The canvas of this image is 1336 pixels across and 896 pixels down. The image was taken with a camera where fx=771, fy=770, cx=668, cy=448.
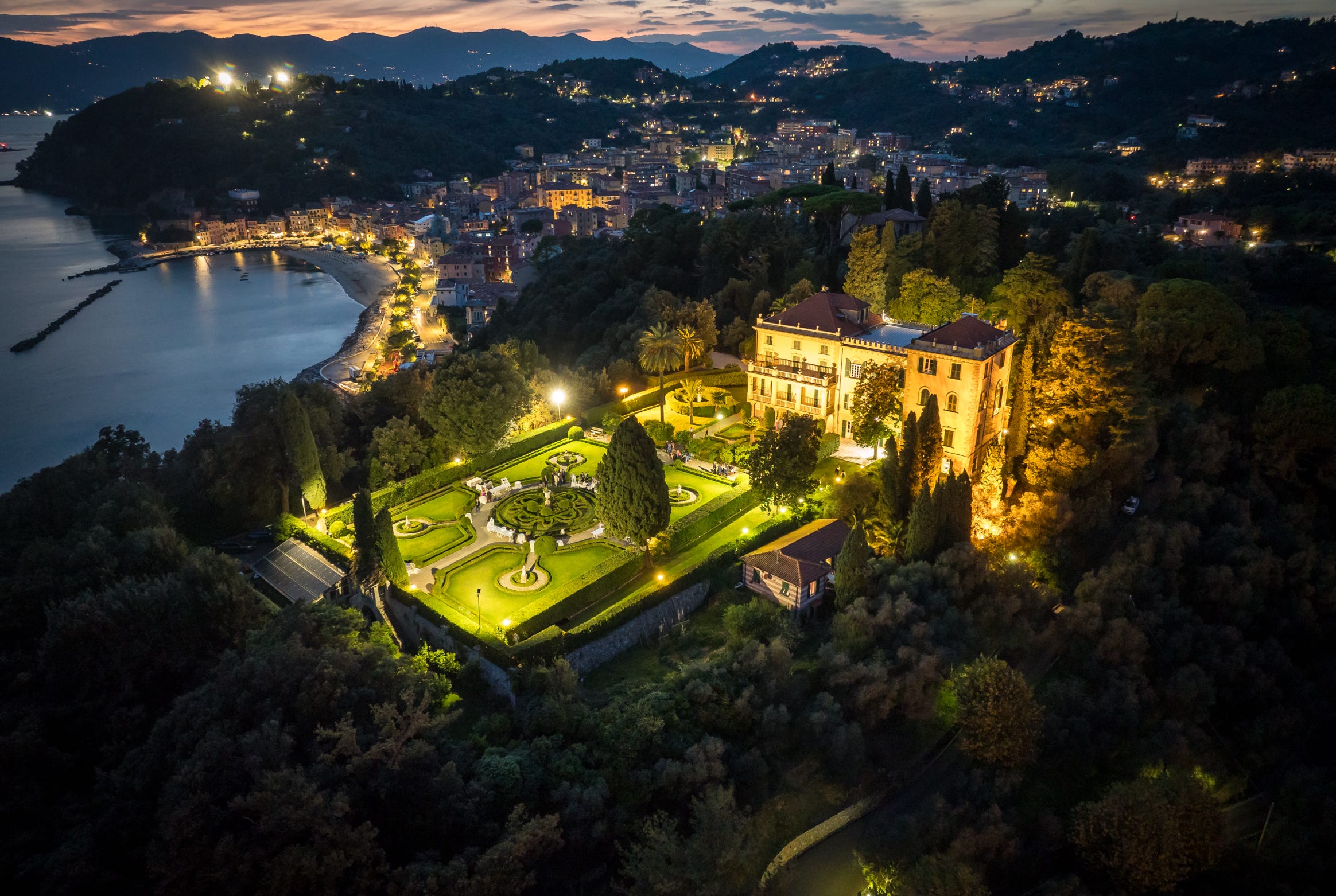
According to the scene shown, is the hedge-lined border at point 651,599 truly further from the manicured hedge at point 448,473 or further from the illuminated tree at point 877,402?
the manicured hedge at point 448,473

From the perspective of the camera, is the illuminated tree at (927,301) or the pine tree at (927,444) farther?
the illuminated tree at (927,301)

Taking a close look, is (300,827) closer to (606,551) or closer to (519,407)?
(606,551)

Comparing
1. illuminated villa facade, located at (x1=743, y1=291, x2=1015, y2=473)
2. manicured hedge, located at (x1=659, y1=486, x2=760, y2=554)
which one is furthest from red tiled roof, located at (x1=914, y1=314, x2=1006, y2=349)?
manicured hedge, located at (x1=659, y1=486, x2=760, y2=554)

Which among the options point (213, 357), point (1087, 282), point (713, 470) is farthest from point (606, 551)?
point (213, 357)

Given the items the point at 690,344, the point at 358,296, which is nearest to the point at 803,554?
the point at 690,344

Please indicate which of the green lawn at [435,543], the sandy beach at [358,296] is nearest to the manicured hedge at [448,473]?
the green lawn at [435,543]

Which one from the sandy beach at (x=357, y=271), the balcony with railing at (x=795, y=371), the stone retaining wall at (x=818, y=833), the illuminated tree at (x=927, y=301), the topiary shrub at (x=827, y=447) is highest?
the illuminated tree at (x=927, y=301)

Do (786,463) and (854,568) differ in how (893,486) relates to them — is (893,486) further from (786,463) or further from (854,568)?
(854,568)
